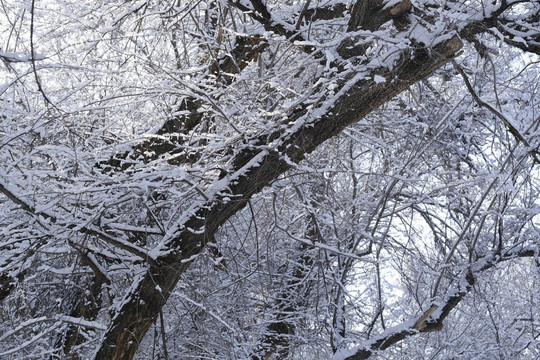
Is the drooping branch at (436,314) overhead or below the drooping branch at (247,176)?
overhead

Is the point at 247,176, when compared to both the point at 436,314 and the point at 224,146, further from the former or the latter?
the point at 436,314

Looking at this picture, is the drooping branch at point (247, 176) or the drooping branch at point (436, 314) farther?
the drooping branch at point (436, 314)

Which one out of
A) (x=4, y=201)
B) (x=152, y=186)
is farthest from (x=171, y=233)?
(x=4, y=201)

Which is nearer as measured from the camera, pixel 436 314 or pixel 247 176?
pixel 247 176

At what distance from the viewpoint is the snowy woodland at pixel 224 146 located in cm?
→ 332

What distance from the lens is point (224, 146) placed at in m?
3.37

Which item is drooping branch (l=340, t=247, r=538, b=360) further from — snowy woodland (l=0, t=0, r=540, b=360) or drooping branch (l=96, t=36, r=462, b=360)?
drooping branch (l=96, t=36, r=462, b=360)

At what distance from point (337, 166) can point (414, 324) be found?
1.74 m

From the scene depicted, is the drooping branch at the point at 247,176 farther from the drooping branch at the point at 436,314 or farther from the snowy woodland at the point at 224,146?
the drooping branch at the point at 436,314

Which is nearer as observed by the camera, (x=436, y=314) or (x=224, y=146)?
(x=224, y=146)

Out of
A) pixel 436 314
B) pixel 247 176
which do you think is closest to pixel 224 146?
pixel 247 176

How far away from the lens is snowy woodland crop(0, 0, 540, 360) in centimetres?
Answer: 332

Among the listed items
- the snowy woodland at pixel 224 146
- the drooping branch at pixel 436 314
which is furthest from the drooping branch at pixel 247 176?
the drooping branch at pixel 436 314

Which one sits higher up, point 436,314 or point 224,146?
point 436,314
